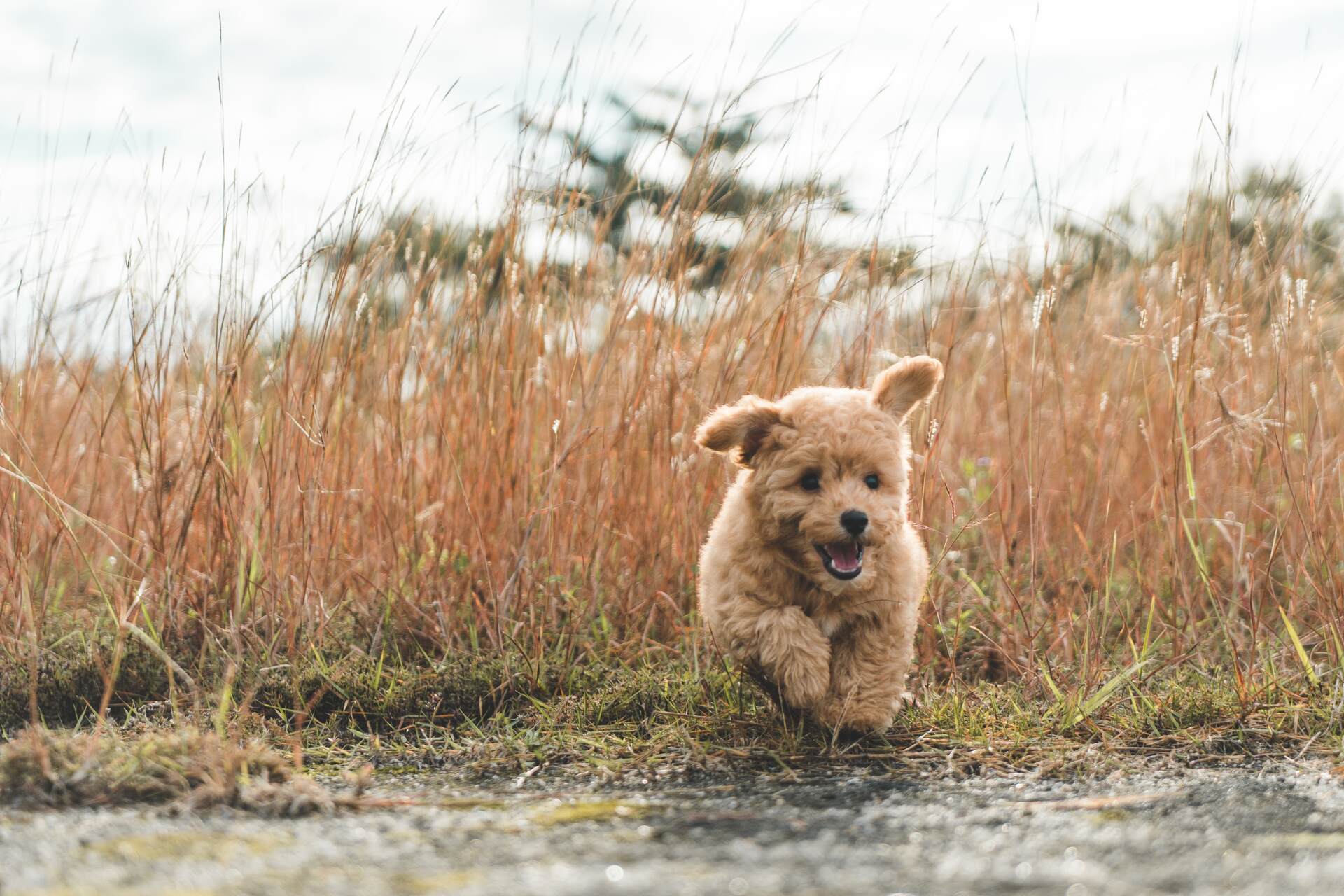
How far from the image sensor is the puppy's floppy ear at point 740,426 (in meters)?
3.28

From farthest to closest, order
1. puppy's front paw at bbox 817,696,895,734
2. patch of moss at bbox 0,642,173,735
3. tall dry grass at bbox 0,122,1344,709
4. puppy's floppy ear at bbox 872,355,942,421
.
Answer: tall dry grass at bbox 0,122,1344,709 → patch of moss at bbox 0,642,173,735 → puppy's floppy ear at bbox 872,355,942,421 → puppy's front paw at bbox 817,696,895,734

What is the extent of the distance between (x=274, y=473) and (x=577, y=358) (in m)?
1.12

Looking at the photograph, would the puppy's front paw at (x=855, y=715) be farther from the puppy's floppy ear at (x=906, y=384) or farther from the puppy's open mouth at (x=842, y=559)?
the puppy's floppy ear at (x=906, y=384)

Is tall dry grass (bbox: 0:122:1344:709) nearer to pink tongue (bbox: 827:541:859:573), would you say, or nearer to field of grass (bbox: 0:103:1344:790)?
field of grass (bbox: 0:103:1344:790)

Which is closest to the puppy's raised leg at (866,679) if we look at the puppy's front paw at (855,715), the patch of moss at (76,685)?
the puppy's front paw at (855,715)

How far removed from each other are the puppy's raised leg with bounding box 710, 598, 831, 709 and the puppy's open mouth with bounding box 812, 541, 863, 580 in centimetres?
17

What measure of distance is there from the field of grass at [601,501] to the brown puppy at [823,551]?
20 cm

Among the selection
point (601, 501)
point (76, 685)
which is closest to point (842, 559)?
point (601, 501)

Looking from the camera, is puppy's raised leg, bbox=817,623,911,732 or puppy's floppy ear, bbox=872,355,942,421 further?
puppy's floppy ear, bbox=872,355,942,421

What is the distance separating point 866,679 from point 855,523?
0.49m

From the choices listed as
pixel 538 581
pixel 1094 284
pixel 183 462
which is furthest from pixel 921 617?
pixel 183 462

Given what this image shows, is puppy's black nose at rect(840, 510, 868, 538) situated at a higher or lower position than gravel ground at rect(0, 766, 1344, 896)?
higher

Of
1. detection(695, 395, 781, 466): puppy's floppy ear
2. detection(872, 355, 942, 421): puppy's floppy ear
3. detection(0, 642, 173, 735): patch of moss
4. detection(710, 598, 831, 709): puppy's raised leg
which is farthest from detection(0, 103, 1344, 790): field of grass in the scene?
detection(695, 395, 781, 466): puppy's floppy ear

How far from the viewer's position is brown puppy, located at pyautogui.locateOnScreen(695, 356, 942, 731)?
10.4 ft
